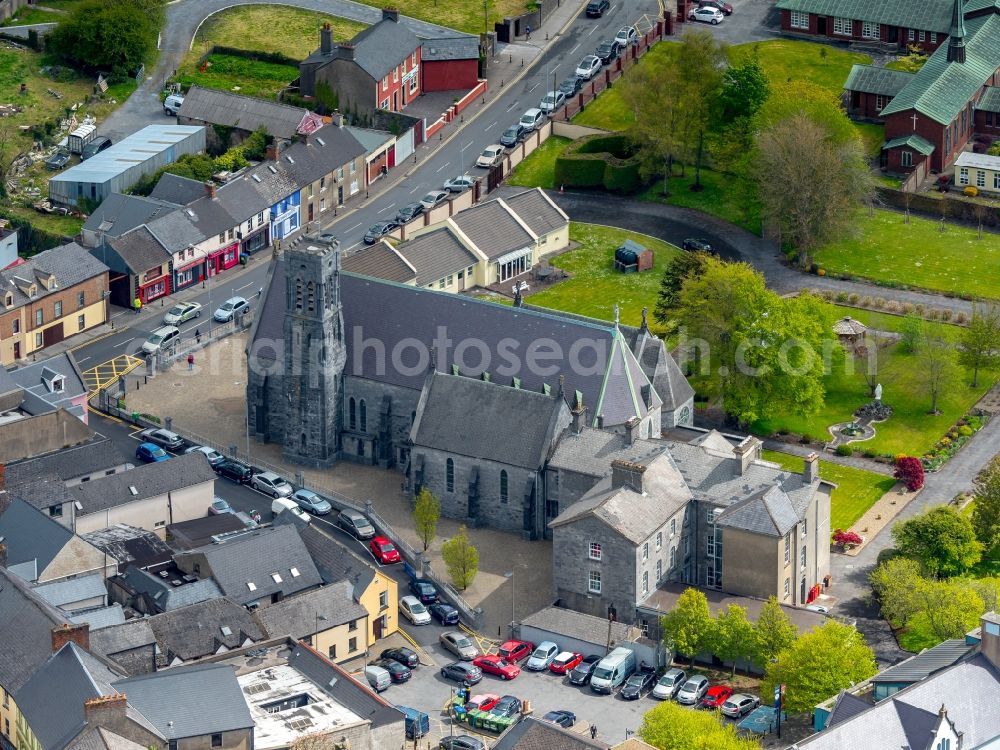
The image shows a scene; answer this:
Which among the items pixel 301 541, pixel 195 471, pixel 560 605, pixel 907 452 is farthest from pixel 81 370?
pixel 907 452

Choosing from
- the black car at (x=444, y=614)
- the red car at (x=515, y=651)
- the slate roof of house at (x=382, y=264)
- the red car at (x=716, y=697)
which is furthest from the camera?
the slate roof of house at (x=382, y=264)

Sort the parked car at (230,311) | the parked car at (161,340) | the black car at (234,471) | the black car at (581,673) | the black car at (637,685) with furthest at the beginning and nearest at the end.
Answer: the parked car at (230,311) → the parked car at (161,340) → the black car at (234,471) → the black car at (581,673) → the black car at (637,685)

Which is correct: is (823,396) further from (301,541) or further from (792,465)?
(301,541)

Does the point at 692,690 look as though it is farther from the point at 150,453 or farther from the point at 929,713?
the point at 150,453

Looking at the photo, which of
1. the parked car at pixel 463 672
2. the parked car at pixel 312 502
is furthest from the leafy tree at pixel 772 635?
the parked car at pixel 312 502

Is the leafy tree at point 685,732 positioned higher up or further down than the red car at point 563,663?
higher up

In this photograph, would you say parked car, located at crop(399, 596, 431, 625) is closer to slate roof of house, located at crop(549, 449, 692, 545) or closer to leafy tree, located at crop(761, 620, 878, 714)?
slate roof of house, located at crop(549, 449, 692, 545)

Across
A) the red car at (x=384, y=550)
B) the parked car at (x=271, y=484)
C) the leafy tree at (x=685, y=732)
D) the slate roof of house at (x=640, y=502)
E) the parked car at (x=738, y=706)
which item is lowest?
the parked car at (x=738, y=706)

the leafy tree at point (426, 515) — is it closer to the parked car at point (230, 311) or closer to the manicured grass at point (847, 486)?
the manicured grass at point (847, 486)
